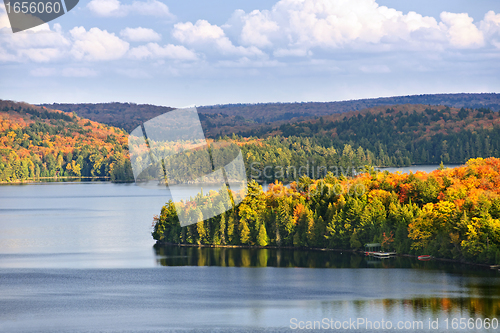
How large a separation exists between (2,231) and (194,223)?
1277 inches

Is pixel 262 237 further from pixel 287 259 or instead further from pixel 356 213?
pixel 356 213

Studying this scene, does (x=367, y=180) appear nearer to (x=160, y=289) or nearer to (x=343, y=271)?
(x=343, y=271)

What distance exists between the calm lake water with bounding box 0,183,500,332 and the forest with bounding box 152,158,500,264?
258 cm

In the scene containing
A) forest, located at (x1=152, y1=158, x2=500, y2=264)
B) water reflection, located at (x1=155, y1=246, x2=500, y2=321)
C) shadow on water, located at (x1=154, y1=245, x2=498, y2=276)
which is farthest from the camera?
forest, located at (x1=152, y1=158, x2=500, y2=264)

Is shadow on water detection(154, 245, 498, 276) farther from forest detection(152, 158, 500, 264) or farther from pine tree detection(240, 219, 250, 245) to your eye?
forest detection(152, 158, 500, 264)

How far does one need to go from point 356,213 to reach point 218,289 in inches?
932

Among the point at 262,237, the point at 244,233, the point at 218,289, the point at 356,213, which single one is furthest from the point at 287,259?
the point at 218,289

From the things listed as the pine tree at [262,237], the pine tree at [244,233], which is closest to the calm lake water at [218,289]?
the pine tree at [244,233]

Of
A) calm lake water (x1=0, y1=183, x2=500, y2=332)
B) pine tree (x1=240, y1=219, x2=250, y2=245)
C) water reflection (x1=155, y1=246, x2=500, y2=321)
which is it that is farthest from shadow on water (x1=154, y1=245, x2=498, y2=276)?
pine tree (x1=240, y1=219, x2=250, y2=245)

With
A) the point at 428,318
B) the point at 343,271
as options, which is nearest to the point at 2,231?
the point at 343,271

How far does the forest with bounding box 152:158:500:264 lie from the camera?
220ft

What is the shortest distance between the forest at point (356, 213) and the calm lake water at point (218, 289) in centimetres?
258

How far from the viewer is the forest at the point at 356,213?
67.2 metres

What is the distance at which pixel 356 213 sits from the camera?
73.9 m
